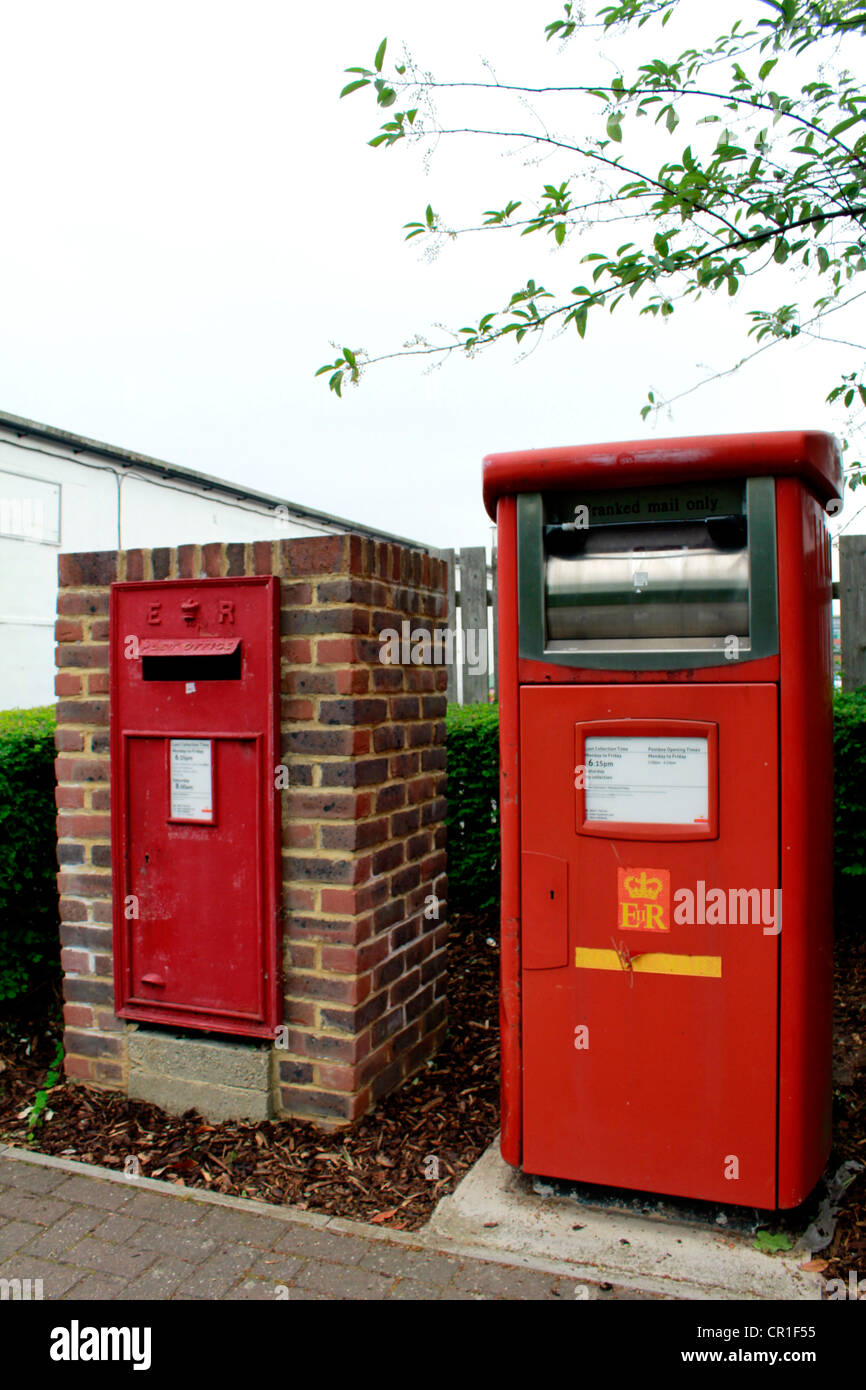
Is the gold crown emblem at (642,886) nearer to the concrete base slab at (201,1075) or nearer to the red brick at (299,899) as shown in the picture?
the red brick at (299,899)

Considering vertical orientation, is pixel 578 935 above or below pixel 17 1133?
above

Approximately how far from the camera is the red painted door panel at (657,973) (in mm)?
2377

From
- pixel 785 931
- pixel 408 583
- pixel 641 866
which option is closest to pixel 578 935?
pixel 641 866

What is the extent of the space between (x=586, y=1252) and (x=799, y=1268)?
1.77 ft

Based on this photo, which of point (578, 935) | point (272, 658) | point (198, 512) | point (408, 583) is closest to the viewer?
point (578, 935)

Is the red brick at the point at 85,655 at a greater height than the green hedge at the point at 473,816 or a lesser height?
greater

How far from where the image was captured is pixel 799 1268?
2.34 metres

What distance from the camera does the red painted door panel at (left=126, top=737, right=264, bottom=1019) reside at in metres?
3.03

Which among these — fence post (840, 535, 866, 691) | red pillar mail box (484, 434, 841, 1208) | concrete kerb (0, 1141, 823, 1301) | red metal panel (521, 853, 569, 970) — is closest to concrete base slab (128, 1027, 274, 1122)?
concrete kerb (0, 1141, 823, 1301)

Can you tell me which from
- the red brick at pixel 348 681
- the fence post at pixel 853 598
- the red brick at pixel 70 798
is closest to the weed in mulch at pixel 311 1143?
the red brick at pixel 70 798

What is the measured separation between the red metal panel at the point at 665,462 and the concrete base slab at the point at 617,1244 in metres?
2.04

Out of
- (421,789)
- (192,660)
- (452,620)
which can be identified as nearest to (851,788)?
(421,789)

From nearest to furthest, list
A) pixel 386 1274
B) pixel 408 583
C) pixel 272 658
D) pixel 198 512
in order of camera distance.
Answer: pixel 386 1274 < pixel 272 658 < pixel 408 583 < pixel 198 512

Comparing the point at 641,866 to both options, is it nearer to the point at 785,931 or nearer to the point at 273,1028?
the point at 785,931
